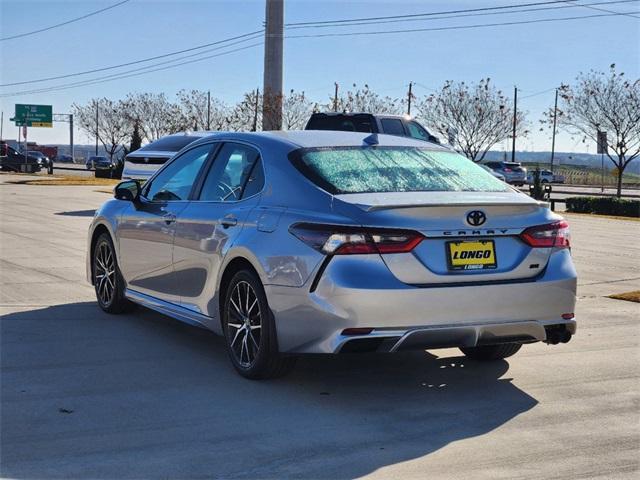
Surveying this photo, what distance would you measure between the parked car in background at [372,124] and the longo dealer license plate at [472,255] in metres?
14.6

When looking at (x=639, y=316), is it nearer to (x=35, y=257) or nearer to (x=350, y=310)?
(x=350, y=310)

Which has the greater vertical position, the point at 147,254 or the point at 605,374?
the point at 147,254

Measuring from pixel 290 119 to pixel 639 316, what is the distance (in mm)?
59306

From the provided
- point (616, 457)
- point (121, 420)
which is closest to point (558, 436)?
point (616, 457)

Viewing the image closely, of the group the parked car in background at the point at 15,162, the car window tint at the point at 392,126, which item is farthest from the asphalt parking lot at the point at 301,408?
the parked car in background at the point at 15,162

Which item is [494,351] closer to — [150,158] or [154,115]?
[150,158]

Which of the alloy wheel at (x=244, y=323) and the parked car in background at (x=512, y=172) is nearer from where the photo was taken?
the alloy wheel at (x=244, y=323)

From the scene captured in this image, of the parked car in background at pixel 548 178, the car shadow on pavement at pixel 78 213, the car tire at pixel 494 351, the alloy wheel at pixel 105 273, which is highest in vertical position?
the alloy wheel at pixel 105 273

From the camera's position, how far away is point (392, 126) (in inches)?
812

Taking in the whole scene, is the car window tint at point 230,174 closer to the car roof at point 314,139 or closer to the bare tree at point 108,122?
the car roof at point 314,139

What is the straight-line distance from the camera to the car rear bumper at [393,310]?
210 inches

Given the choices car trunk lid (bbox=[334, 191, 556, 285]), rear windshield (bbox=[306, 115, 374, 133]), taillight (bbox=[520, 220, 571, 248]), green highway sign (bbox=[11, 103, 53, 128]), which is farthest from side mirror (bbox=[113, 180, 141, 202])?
green highway sign (bbox=[11, 103, 53, 128])

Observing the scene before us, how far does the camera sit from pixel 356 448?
477cm

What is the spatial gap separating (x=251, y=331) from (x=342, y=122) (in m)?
15.4
